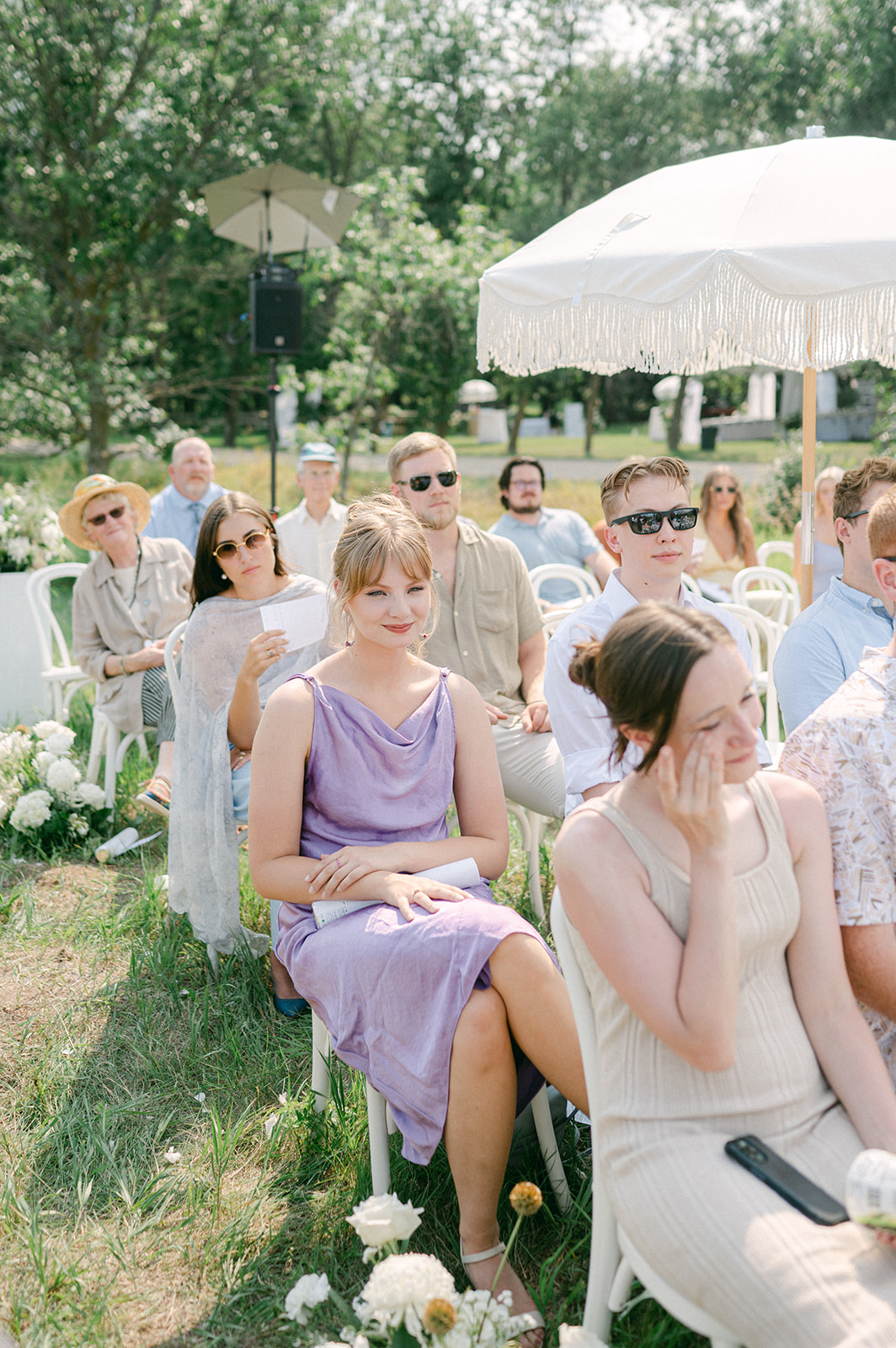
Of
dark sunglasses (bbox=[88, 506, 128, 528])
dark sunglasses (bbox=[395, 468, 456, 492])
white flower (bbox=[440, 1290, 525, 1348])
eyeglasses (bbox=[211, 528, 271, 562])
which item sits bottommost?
white flower (bbox=[440, 1290, 525, 1348])

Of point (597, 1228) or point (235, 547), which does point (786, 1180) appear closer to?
point (597, 1228)

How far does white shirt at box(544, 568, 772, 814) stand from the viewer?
2582 millimetres

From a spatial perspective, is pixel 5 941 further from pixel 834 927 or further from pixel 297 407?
pixel 297 407

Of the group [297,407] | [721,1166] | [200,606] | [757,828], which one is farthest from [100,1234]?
[297,407]

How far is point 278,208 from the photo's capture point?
27.7ft

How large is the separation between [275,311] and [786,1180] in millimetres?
7880

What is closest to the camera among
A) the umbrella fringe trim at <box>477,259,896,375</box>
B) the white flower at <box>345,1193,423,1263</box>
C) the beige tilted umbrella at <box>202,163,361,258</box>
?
the white flower at <box>345,1193,423,1263</box>

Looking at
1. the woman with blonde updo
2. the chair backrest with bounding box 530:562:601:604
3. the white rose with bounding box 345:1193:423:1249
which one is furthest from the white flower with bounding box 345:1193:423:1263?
the woman with blonde updo

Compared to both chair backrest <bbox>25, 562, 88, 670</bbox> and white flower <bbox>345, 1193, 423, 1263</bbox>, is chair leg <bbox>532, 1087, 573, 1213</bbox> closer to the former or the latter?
white flower <bbox>345, 1193, 423, 1263</bbox>

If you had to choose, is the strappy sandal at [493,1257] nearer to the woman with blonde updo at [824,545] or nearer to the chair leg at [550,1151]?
the chair leg at [550,1151]

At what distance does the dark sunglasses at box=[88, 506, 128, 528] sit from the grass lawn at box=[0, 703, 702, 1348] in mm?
2199

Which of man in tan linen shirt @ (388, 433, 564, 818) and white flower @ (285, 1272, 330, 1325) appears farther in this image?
man in tan linen shirt @ (388, 433, 564, 818)

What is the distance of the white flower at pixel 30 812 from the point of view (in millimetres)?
4250

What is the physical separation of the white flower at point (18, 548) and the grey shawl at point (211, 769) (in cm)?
262
